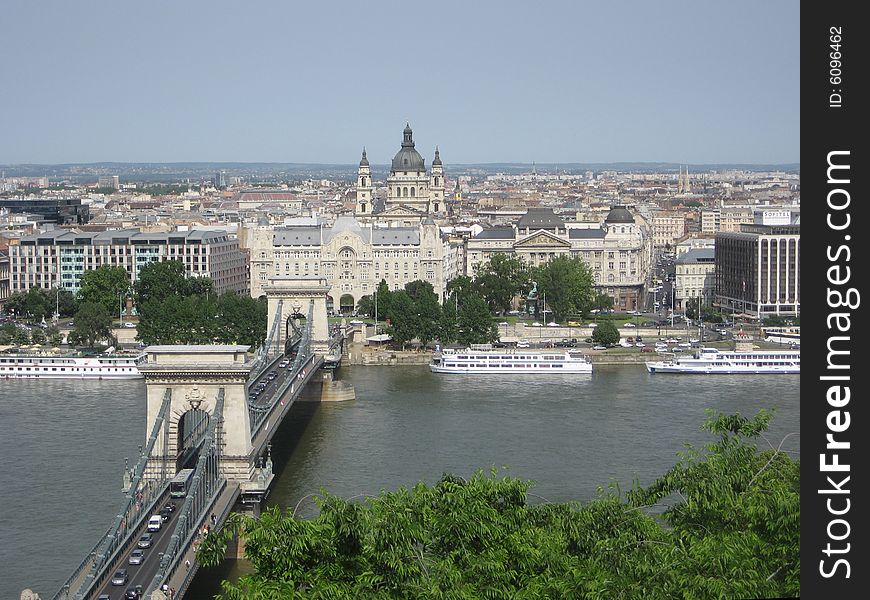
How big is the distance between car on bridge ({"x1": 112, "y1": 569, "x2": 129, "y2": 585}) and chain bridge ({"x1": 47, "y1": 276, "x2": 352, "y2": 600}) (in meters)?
0.02

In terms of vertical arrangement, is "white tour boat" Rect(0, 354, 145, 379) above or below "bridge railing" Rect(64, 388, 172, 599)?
below

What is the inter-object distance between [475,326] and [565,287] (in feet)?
9.01

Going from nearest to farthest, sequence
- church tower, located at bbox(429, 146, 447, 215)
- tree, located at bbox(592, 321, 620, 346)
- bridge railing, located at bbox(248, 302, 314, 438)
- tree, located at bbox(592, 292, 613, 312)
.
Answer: bridge railing, located at bbox(248, 302, 314, 438), tree, located at bbox(592, 321, 620, 346), tree, located at bbox(592, 292, 613, 312), church tower, located at bbox(429, 146, 447, 215)

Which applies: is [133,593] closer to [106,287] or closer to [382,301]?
[382,301]

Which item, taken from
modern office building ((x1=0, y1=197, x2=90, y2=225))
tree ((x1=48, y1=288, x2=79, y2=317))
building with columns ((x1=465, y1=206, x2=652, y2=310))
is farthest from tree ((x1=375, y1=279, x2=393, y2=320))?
modern office building ((x1=0, y1=197, x2=90, y2=225))

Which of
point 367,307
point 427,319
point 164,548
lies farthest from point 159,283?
point 164,548

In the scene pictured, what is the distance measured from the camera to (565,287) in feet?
62.0

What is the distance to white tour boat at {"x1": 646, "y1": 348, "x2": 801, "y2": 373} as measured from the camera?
1466cm

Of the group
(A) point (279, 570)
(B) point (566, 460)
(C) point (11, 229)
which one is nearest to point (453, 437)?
(B) point (566, 460)

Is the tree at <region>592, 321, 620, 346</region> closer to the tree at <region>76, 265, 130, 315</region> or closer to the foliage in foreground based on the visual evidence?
the tree at <region>76, 265, 130, 315</region>

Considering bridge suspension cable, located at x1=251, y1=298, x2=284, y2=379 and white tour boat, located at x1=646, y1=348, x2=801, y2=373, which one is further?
white tour boat, located at x1=646, y1=348, x2=801, y2=373

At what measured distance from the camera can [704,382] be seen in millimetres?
13867

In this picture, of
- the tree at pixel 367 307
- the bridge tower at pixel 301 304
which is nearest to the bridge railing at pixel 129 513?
the bridge tower at pixel 301 304
